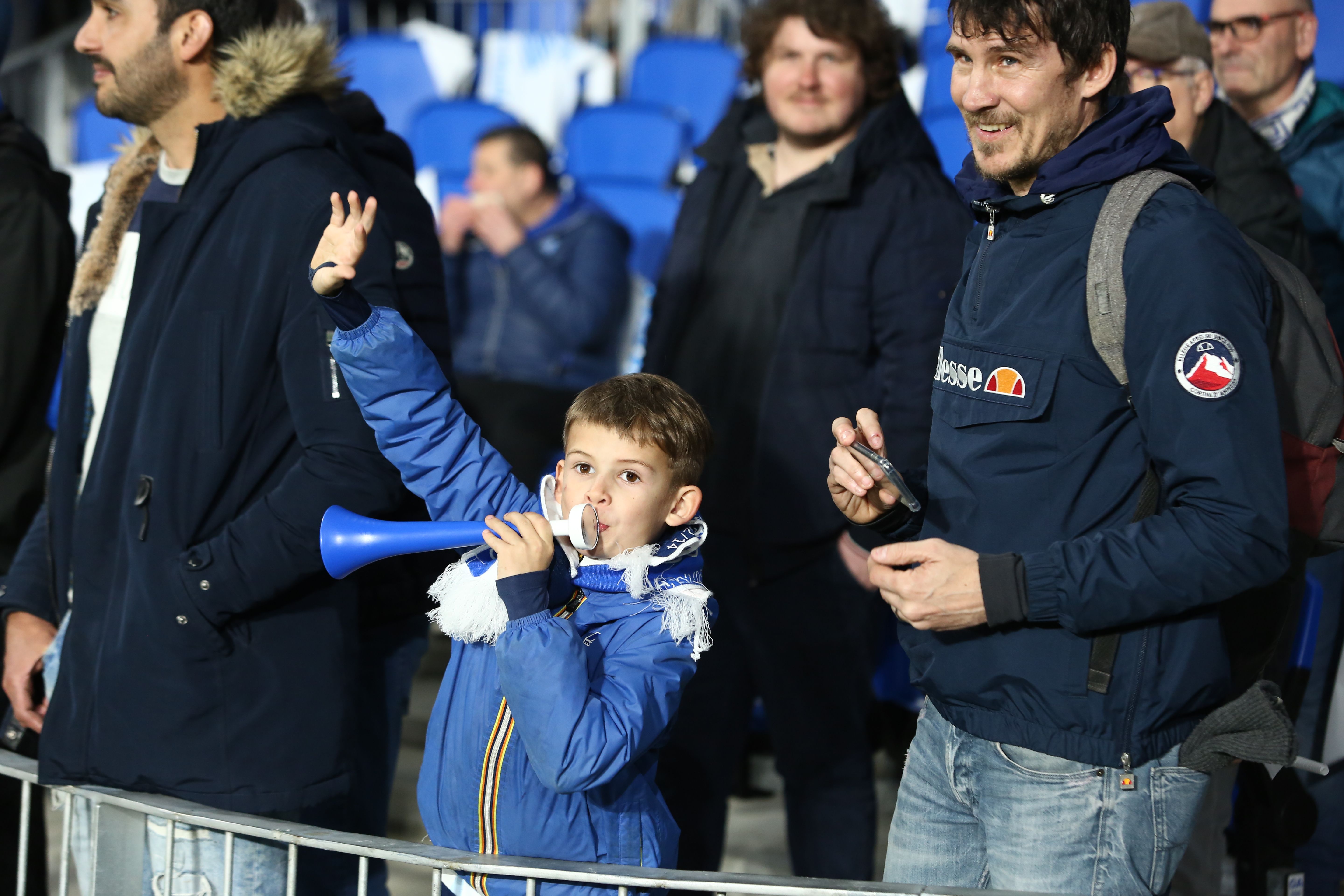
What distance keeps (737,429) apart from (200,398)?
1.28 meters

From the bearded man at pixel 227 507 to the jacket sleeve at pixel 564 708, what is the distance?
488 millimetres

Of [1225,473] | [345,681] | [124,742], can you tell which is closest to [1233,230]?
[1225,473]

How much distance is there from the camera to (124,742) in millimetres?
1979

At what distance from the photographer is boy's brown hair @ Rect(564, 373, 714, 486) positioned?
187 centimetres

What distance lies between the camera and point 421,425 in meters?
1.90

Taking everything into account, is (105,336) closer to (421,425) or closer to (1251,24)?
(421,425)

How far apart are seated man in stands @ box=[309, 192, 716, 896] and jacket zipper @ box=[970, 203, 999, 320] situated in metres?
0.44

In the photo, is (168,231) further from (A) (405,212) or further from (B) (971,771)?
(B) (971,771)

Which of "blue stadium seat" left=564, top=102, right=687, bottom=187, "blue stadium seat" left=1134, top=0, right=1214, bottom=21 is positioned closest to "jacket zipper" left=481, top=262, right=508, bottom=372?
"blue stadium seat" left=564, top=102, right=687, bottom=187

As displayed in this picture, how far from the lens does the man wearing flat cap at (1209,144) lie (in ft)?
8.95

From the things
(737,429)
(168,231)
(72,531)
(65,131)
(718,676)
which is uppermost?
(65,131)

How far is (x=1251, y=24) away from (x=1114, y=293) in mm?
2175

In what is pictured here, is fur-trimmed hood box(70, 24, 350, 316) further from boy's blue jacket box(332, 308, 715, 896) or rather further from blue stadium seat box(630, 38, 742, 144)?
blue stadium seat box(630, 38, 742, 144)

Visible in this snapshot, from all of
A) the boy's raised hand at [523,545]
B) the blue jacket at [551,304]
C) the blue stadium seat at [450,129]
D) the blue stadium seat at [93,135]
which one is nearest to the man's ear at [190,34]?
the boy's raised hand at [523,545]
